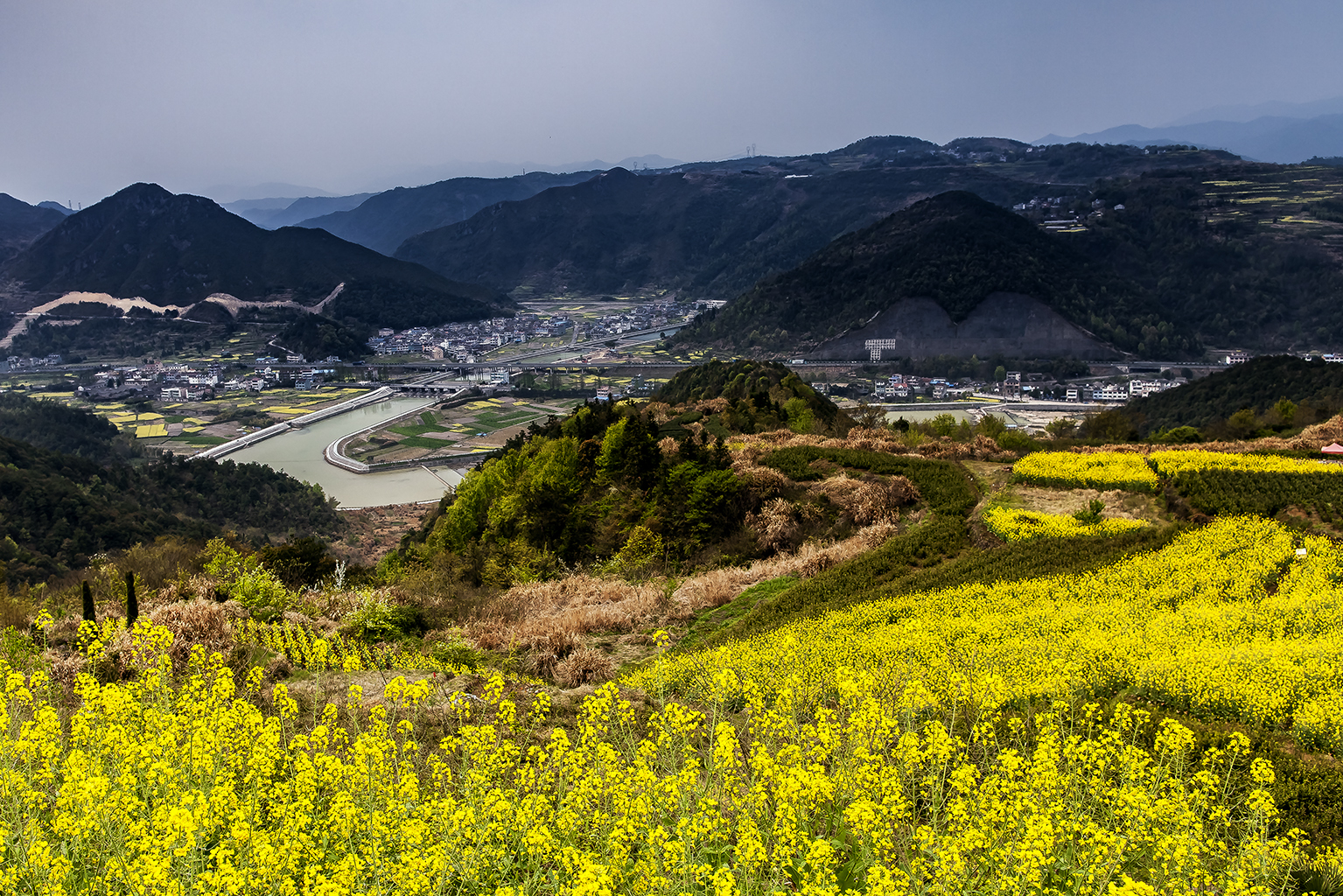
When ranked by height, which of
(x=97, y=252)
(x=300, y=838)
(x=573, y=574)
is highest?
(x=97, y=252)

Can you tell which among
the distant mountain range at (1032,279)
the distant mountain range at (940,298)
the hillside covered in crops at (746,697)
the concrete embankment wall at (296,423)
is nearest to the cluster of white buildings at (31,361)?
the distant mountain range at (1032,279)

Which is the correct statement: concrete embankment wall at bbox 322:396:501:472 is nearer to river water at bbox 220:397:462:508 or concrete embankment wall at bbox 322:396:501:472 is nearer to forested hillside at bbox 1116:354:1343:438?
river water at bbox 220:397:462:508

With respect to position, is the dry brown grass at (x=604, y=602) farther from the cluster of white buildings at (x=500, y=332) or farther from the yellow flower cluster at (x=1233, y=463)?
the cluster of white buildings at (x=500, y=332)

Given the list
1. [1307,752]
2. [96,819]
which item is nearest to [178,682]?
[96,819]

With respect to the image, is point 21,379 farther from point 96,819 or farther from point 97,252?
point 96,819

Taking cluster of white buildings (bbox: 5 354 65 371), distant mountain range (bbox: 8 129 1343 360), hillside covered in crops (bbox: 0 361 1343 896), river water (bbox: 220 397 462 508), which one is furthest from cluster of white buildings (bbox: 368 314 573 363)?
hillside covered in crops (bbox: 0 361 1343 896)

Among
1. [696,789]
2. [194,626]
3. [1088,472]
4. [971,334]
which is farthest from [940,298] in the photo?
[696,789]

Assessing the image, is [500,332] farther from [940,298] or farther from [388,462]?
[388,462]
